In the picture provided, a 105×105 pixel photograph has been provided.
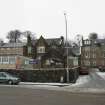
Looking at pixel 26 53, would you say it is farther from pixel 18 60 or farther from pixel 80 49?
pixel 18 60

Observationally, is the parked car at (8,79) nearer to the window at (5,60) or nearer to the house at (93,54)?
the window at (5,60)

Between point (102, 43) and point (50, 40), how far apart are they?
74.5 ft

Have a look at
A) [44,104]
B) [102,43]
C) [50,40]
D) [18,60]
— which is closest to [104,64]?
[102,43]

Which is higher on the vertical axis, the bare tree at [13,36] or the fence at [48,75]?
the bare tree at [13,36]

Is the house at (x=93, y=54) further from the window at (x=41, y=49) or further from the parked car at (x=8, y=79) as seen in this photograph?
the parked car at (x=8, y=79)

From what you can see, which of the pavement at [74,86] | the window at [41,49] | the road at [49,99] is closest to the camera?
the road at [49,99]

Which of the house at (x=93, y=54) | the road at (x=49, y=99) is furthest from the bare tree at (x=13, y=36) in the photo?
the road at (x=49, y=99)

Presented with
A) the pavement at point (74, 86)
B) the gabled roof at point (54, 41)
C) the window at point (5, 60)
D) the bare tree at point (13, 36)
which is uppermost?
the bare tree at point (13, 36)

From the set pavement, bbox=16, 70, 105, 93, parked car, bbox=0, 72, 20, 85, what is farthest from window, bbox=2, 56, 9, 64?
pavement, bbox=16, 70, 105, 93

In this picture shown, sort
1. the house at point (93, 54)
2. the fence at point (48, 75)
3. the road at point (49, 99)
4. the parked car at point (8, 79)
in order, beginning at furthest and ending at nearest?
the house at point (93, 54)
the fence at point (48, 75)
the parked car at point (8, 79)
the road at point (49, 99)

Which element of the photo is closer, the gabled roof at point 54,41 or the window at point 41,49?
the window at point 41,49

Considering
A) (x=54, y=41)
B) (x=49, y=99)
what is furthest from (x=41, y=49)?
(x=49, y=99)

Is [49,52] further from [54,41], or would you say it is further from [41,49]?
[54,41]

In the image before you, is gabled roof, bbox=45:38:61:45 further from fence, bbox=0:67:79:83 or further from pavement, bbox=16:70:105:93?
pavement, bbox=16:70:105:93
